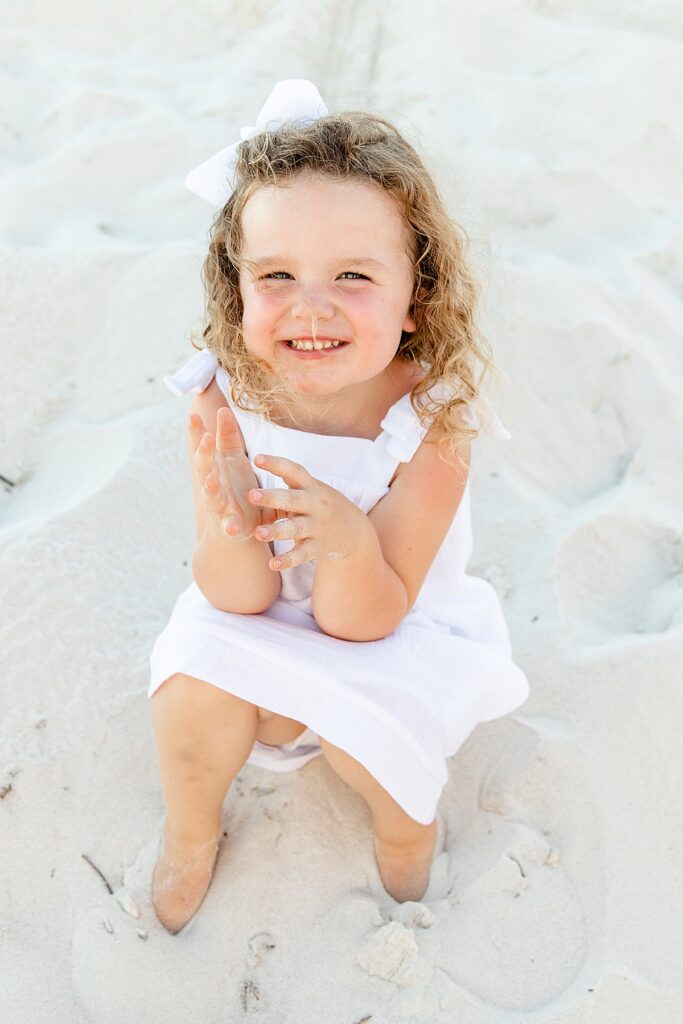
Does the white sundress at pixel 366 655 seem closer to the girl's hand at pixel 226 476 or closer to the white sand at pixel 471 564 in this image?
the girl's hand at pixel 226 476

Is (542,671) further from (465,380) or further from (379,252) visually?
(379,252)

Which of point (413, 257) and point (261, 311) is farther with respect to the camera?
point (413, 257)

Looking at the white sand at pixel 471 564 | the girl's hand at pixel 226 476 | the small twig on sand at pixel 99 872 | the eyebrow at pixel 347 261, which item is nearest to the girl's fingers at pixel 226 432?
the girl's hand at pixel 226 476

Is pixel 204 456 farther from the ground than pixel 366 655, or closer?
farther from the ground

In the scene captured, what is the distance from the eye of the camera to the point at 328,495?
132 cm

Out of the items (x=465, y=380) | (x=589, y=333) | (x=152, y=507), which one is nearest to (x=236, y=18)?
(x=589, y=333)

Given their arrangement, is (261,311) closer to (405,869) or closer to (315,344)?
(315,344)

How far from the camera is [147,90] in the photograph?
3.25 meters

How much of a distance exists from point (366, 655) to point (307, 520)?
10.3 inches

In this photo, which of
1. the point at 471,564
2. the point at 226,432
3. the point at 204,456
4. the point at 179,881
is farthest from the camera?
the point at 471,564

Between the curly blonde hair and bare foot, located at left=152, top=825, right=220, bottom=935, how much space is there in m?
0.67

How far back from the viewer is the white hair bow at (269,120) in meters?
1.52

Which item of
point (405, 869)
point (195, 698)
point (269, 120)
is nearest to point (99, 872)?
point (195, 698)

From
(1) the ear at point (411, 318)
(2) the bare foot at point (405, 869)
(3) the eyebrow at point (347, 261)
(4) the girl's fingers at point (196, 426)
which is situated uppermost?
(3) the eyebrow at point (347, 261)
